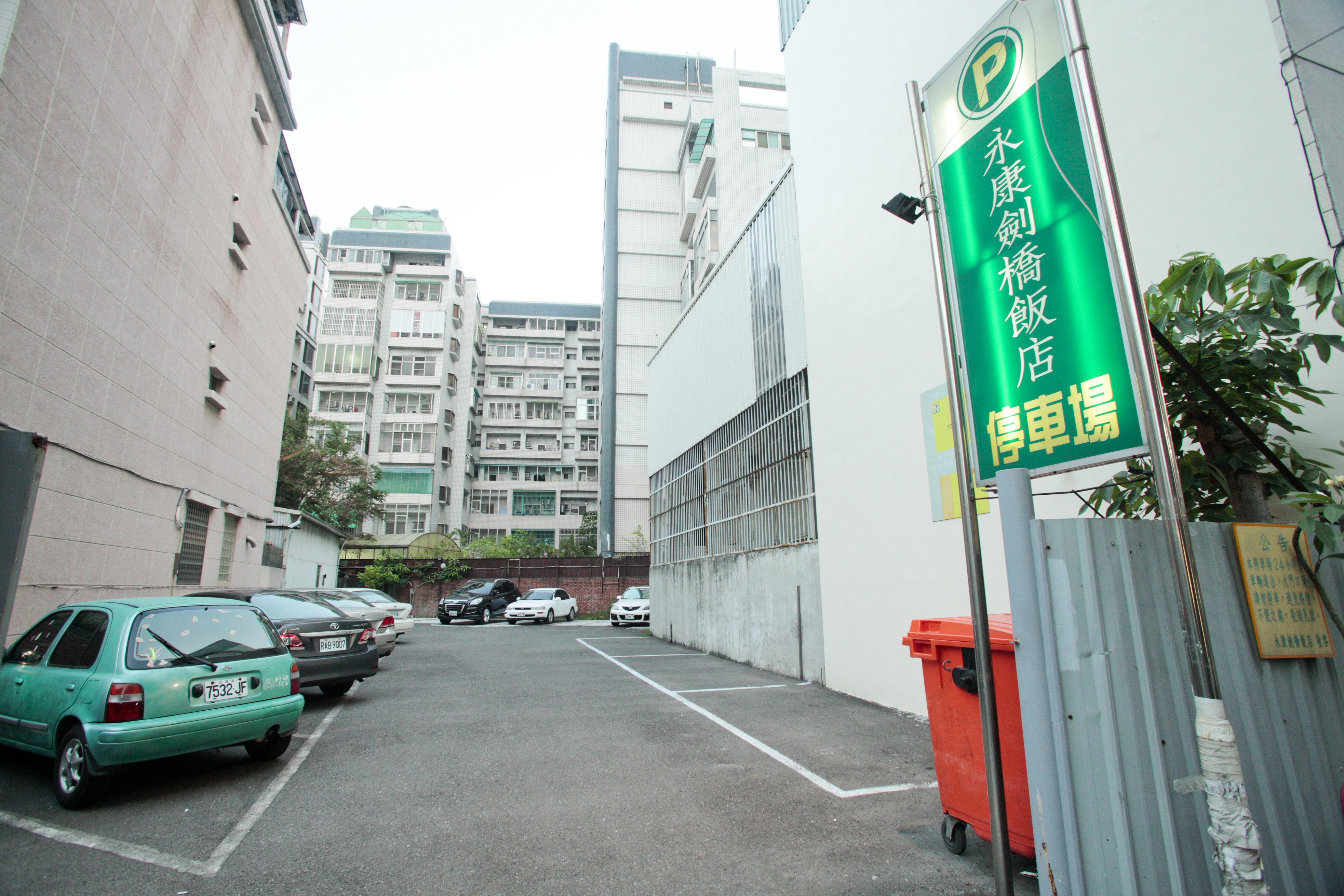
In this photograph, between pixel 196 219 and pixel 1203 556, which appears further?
pixel 196 219

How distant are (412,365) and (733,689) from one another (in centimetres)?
3989

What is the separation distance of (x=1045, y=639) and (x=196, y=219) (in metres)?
14.5

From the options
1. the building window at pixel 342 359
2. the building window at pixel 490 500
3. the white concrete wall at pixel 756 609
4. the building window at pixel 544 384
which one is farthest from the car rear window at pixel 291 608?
the building window at pixel 544 384

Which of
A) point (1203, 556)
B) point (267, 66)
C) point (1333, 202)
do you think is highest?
point (267, 66)

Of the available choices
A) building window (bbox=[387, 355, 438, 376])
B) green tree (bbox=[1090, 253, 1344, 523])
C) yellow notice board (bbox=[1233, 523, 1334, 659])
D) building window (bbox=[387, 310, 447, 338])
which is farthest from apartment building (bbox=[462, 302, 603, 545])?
yellow notice board (bbox=[1233, 523, 1334, 659])


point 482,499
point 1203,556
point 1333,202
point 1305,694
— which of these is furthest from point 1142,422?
point 482,499

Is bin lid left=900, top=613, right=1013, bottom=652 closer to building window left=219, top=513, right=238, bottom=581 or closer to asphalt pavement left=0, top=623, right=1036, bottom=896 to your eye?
asphalt pavement left=0, top=623, right=1036, bottom=896

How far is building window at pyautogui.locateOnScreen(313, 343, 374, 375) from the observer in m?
41.1

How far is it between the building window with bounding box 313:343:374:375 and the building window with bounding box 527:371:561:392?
13511mm

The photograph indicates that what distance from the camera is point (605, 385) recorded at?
129 ft

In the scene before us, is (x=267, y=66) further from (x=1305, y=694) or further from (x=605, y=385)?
(x=605, y=385)

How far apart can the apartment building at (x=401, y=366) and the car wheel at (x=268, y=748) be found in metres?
38.1

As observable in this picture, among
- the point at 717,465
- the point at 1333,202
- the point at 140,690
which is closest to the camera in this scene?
the point at 1333,202

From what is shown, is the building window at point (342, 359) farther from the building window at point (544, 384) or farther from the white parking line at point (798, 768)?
the white parking line at point (798, 768)
